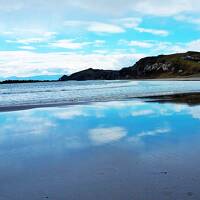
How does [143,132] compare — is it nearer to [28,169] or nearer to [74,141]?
[74,141]

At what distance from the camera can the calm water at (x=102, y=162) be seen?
6.76 m

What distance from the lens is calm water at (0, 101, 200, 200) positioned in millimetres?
6762

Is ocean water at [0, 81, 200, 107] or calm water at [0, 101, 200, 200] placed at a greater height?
ocean water at [0, 81, 200, 107]

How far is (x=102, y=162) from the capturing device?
9062 mm

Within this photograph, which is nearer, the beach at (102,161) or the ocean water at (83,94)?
the beach at (102,161)

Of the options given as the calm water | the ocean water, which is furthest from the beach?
the ocean water

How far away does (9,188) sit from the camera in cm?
716

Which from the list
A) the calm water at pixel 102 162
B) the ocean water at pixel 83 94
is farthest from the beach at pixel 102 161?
the ocean water at pixel 83 94

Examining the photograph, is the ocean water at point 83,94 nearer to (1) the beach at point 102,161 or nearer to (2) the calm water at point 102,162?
(1) the beach at point 102,161

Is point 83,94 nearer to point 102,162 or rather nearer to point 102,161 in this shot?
point 102,161

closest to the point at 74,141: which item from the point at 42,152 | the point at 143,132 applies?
the point at 42,152

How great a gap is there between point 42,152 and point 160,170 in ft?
13.5

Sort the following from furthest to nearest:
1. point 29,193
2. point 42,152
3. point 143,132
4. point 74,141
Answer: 1. point 143,132
2. point 74,141
3. point 42,152
4. point 29,193

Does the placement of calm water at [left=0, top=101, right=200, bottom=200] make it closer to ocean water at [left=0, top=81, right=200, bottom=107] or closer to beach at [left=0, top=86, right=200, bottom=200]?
beach at [left=0, top=86, right=200, bottom=200]
